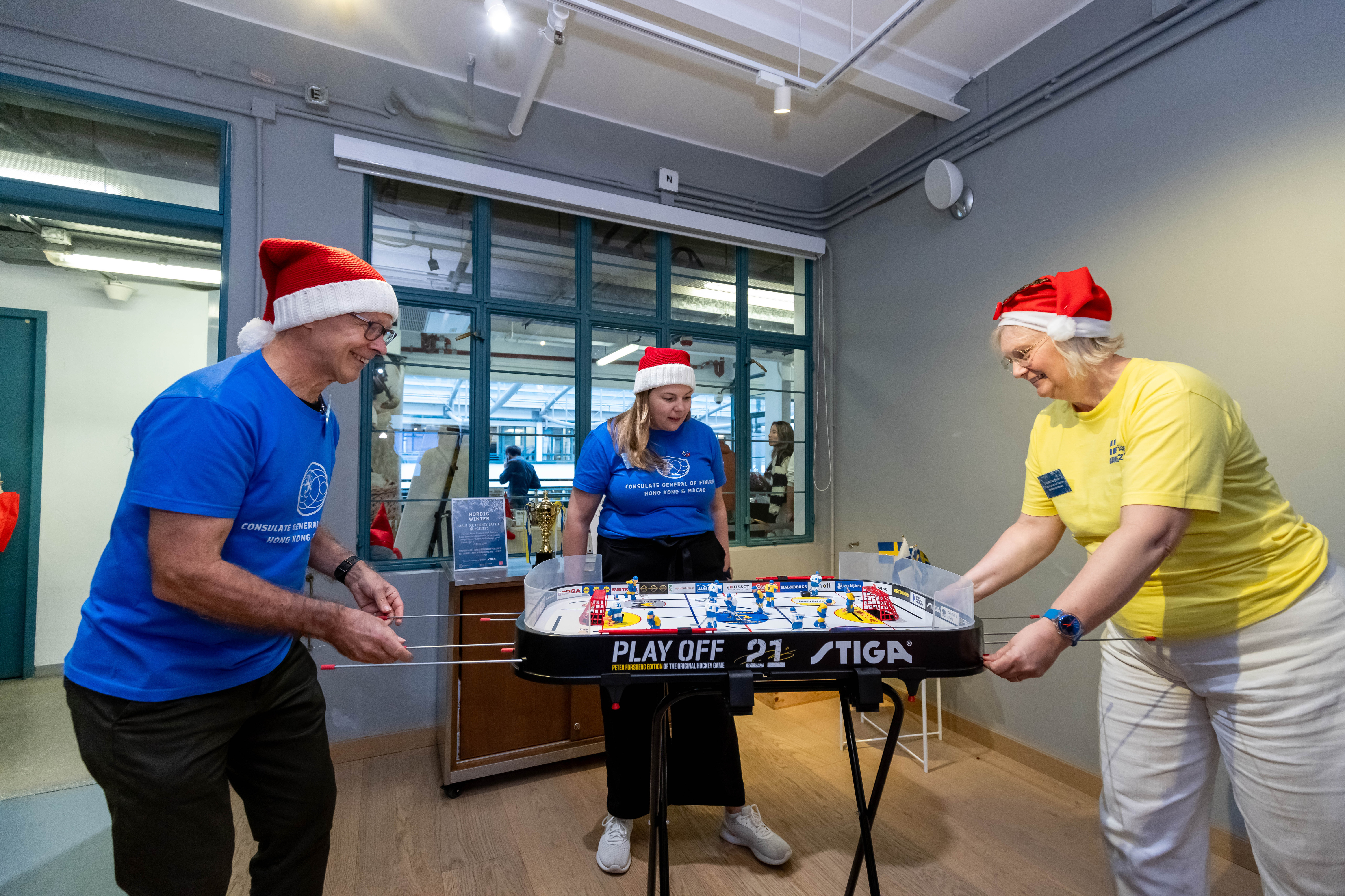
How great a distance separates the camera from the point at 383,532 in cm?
291

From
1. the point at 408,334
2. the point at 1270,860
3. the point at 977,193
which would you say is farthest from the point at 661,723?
the point at 977,193

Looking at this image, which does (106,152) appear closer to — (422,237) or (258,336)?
(422,237)

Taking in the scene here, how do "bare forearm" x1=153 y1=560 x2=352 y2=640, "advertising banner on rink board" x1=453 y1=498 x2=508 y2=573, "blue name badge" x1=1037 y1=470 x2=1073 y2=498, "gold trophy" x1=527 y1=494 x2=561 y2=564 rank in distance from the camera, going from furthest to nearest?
"gold trophy" x1=527 y1=494 x2=561 y2=564, "advertising banner on rink board" x1=453 y1=498 x2=508 y2=573, "blue name badge" x1=1037 y1=470 x2=1073 y2=498, "bare forearm" x1=153 y1=560 x2=352 y2=640

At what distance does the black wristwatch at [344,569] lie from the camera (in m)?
1.61

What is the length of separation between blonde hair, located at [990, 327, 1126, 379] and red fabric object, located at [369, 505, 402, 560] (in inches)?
108

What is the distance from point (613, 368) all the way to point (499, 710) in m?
1.83

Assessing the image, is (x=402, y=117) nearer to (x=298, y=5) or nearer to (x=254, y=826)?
(x=298, y=5)

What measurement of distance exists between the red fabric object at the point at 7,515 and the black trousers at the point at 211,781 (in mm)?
2015

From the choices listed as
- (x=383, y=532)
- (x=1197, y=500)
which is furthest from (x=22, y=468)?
(x=1197, y=500)

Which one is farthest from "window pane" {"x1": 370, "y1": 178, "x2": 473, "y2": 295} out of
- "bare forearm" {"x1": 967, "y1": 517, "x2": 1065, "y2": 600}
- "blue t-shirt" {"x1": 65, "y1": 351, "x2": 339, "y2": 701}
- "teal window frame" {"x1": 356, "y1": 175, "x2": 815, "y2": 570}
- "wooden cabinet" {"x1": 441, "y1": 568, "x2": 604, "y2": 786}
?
"bare forearm" {"x1": 967, "y1": 517, "x2": 1065, "y2": 600}

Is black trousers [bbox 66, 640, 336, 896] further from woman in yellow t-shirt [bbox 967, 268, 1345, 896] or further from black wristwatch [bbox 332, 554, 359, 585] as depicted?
woman in yellow t-shirt [bbox 967, 268, 1345, 896]

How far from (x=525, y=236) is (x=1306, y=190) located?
309 cm

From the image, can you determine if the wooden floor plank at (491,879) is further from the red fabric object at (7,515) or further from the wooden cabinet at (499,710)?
the red fabric object at (7,515)

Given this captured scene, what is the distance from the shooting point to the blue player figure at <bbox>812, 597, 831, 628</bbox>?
1.40 metres
